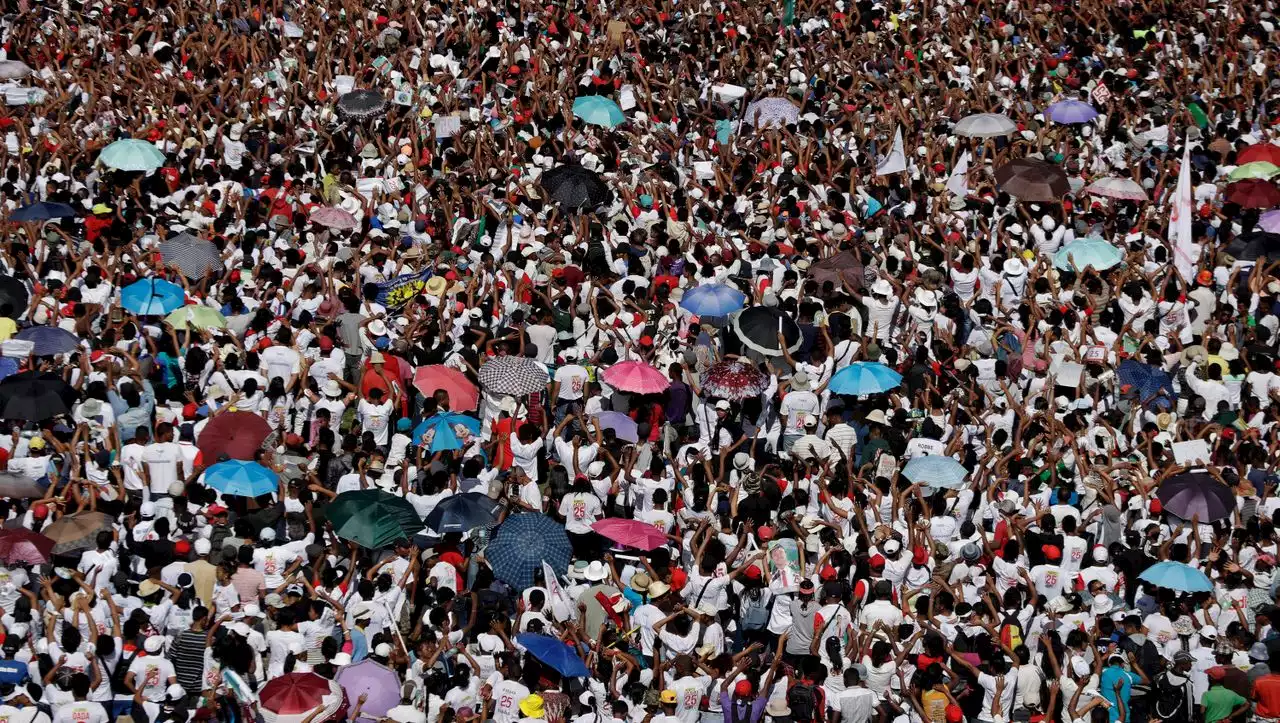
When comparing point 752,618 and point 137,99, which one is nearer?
point 752,618

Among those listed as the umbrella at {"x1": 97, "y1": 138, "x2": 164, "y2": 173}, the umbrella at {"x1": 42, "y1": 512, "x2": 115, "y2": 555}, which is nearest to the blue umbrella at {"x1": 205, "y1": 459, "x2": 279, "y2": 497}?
the umbrella at {"x1": 42, "y1": 512, "x2": 115, "y2": 555}

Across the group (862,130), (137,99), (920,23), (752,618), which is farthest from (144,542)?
(920,23)

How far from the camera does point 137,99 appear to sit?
21.5 metres

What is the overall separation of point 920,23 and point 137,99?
32.7 ft

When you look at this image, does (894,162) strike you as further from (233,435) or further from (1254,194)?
(233,435)

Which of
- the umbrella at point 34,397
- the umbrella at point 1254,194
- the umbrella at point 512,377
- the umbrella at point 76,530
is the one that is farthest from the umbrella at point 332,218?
the umbrella at point 1254,194

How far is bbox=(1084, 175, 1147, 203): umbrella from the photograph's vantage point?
800 inches

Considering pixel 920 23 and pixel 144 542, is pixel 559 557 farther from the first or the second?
pixel 920 23

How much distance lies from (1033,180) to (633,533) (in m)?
7.85

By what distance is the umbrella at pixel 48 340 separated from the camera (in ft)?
52.8

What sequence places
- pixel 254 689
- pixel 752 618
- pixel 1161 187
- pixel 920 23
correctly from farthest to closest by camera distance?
pixel 920 23 < pixel 1161 187 < pixel 752 618 < pixel 254 689

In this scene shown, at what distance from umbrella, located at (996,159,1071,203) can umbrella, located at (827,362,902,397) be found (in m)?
4.29

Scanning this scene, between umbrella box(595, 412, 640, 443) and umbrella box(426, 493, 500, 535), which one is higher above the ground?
umbrella box(426, 493, 500, 535)

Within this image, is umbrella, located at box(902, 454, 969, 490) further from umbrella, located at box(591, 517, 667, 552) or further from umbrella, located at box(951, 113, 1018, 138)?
umbrella, located at box(951, 113, 1018, 138)
